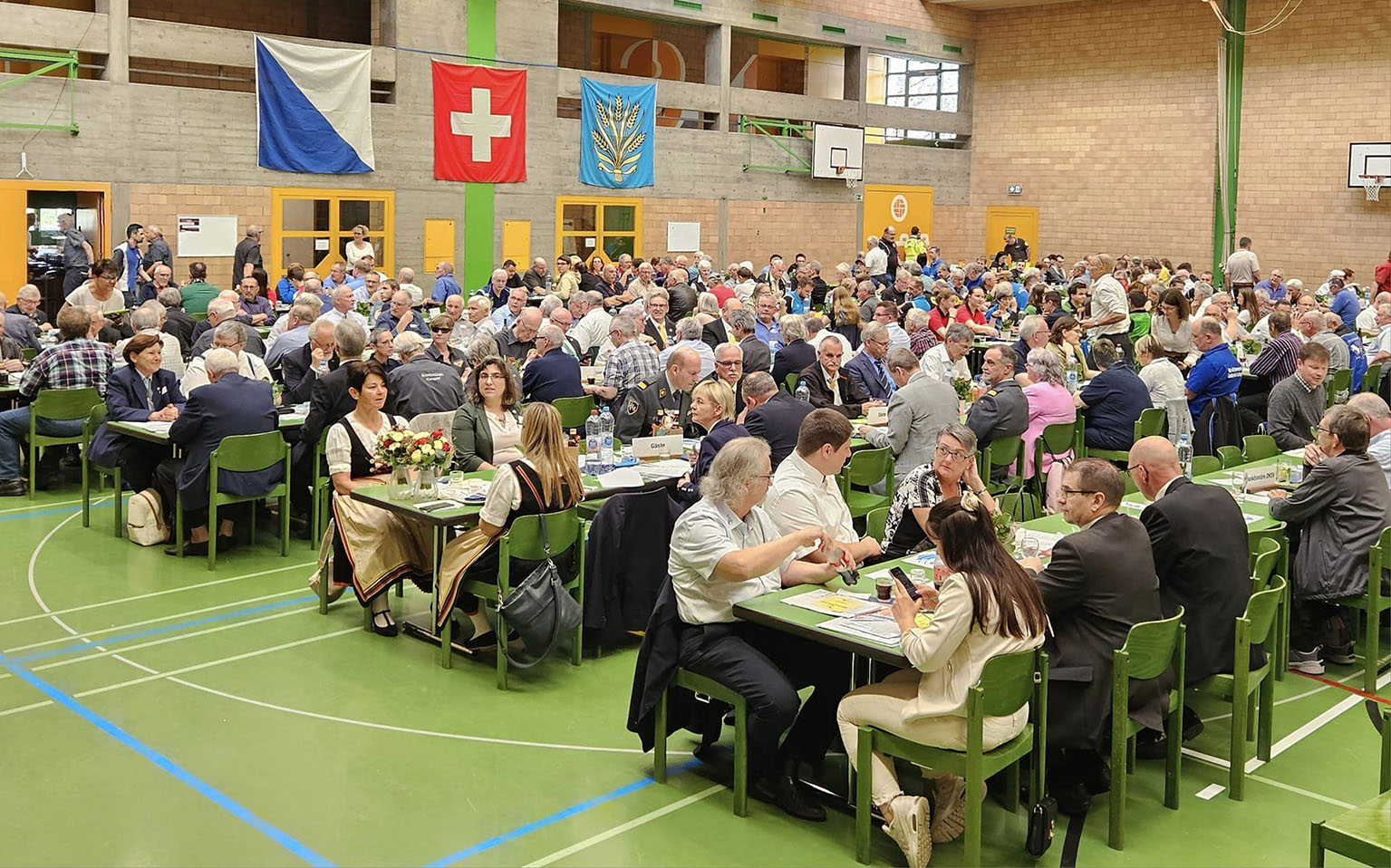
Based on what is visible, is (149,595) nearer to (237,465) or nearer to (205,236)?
(237,465)

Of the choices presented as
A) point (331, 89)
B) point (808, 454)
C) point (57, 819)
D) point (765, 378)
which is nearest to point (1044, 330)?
point (765, 378)

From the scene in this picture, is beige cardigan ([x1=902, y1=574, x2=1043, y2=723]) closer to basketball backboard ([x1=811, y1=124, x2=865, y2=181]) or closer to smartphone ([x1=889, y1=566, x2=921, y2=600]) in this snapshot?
smartphone ([x1=889, y1=566, x2=921, y2=600])

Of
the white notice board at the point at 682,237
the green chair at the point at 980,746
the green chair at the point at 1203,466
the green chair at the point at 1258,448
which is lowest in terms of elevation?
the green chair at the point at 980,746

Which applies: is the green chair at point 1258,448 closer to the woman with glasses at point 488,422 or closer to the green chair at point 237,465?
the woman with glasses at point 488,422

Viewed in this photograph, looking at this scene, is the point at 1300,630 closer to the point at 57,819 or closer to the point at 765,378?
the point at 765,378

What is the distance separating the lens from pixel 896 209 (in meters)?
27.1

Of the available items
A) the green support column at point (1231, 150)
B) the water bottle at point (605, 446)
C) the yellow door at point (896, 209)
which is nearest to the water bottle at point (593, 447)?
the water bottle at point (605, 446)

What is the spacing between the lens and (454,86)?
19.4m

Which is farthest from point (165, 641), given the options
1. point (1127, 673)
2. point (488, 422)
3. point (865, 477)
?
point (1127, 673)

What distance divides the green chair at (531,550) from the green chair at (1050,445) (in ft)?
12.4

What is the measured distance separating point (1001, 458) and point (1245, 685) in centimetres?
400

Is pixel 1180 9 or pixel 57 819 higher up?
pixel 1180 9

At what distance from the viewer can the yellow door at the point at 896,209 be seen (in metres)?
26.5

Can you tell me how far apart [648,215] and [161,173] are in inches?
334
